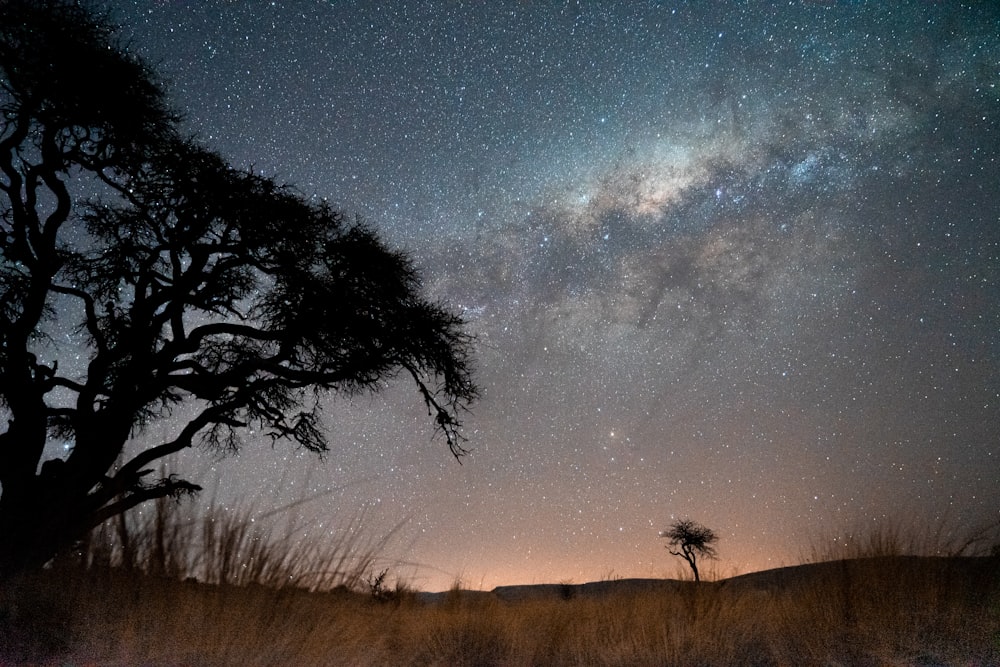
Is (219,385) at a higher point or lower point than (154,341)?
lower

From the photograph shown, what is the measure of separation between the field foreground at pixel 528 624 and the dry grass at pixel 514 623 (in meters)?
0.01

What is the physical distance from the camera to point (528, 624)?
833cm

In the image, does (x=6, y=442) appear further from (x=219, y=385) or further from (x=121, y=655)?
(x=121, y=655)

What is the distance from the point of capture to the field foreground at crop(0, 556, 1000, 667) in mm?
4418

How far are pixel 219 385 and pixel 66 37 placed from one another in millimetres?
5500

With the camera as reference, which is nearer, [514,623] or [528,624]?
[514,623]

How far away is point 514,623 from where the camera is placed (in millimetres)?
7867

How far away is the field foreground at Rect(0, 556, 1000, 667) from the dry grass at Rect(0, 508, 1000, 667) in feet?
0.05

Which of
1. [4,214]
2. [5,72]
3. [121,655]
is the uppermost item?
[5,72]

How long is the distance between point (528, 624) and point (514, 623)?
559 mm

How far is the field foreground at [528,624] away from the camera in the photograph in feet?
14.5

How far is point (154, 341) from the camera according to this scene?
32.1ft

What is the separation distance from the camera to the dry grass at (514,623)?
4.43 meters

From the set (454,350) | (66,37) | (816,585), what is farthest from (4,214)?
(816,585)
